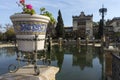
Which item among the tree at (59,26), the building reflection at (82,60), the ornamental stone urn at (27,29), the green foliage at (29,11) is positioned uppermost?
the tree at (59,26)

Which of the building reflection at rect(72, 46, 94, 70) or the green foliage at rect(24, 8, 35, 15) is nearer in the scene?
the green foliage at rect(24, 8, 35, 15)

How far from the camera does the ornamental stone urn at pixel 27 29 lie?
2.53 metres

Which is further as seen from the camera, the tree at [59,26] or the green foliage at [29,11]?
the tree at [59,26]

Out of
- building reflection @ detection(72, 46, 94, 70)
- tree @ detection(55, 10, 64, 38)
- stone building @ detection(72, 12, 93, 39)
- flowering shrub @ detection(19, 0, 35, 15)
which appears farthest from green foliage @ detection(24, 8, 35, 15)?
stone building @ detection(72, 12, 93, 39)

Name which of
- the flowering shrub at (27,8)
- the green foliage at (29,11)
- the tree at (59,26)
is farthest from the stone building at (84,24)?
the green foliage at (29,11)

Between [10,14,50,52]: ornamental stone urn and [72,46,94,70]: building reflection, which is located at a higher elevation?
[10,14,50,52]: ornamental stone urn

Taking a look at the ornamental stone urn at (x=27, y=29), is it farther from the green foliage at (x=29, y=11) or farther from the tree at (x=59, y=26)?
the tree at (x=59, y=26)

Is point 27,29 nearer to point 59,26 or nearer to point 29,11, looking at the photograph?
point 29,11

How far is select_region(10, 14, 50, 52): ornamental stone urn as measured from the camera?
2529mm

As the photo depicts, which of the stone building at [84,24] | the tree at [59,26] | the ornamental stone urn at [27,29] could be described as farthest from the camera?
the stone building at [84,24]

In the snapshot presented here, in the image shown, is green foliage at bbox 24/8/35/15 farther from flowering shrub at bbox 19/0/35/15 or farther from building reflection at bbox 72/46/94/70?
building reflection at bbox 72/46/94/70

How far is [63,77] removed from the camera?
8.95m

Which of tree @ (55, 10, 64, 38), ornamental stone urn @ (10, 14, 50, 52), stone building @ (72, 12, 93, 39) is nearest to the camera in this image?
ornamental stone urn @ (10, 14, 50, 52)

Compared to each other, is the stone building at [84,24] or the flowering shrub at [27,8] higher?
the stone building at [84,24]
